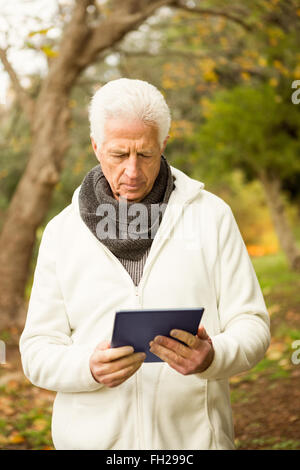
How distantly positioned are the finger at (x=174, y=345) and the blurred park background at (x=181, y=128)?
2792 mm

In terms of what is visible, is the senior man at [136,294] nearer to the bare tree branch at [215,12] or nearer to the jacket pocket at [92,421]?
the jacket pocket at [92,421]

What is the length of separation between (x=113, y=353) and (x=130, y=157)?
78cm

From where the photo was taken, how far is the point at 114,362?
2.04 metres

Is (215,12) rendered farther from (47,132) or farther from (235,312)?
(235,312)

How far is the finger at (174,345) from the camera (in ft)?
6.54

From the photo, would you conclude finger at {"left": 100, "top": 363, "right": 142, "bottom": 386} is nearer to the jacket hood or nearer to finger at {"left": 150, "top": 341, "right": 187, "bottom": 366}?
finger at {"left": 150, "top": 341, "right": 187, "bottom": 366}

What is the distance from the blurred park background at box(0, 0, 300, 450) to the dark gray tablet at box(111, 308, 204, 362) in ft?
9.44

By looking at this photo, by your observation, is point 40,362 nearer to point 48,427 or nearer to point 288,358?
point 48,427

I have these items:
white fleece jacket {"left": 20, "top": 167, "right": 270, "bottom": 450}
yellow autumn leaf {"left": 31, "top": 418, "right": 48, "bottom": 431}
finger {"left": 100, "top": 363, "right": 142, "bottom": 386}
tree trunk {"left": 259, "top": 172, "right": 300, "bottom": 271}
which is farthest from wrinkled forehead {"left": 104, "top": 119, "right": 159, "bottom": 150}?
tree trunk {"left": 259, "top": 172, "right": 300, "bottom": 271}

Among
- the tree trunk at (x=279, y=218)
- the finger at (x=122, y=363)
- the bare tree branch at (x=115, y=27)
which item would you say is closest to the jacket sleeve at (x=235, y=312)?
the finger at (x=122, y=363)

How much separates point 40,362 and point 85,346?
19 cm

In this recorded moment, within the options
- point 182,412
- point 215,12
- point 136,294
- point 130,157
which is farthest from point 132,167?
point 215,12

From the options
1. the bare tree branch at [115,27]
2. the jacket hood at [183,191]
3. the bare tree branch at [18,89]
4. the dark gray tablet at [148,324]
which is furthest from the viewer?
the bare tree branch at [115,27]

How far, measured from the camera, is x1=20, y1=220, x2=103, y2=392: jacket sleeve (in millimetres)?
2195
